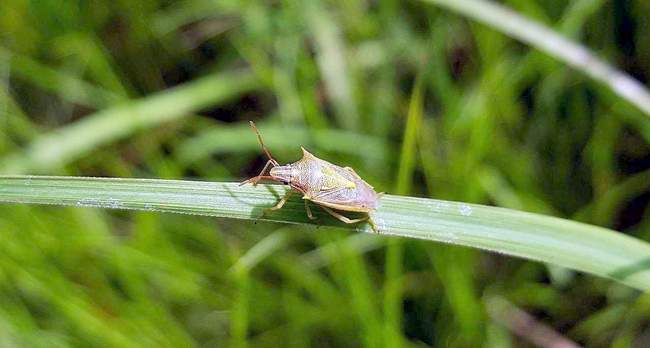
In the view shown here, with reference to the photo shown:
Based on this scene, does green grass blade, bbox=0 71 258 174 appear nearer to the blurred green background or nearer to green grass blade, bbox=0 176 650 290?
the blurred green background

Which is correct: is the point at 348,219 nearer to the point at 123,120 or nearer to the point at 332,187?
the point at 332,187

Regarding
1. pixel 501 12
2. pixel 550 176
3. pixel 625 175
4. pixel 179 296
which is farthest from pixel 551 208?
pixel 179 296

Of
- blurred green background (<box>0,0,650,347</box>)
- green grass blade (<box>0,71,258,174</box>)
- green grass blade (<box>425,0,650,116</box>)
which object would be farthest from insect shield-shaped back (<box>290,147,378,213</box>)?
green grass blade (<box>0,71,258,174</box>)

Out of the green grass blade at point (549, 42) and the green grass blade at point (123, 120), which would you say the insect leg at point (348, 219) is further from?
the green grass blade at point (123, 120)

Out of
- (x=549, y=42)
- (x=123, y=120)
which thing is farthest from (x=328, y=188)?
(x=123, y=120)

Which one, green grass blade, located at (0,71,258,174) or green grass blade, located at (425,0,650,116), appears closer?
green grass blade, located at (425,0,650,116)

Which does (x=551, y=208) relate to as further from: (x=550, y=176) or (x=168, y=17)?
(x=168, y=17)

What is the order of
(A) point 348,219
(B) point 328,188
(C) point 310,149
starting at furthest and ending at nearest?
(C) point 310,149
(B) point 328,188
(A) point 348,219
